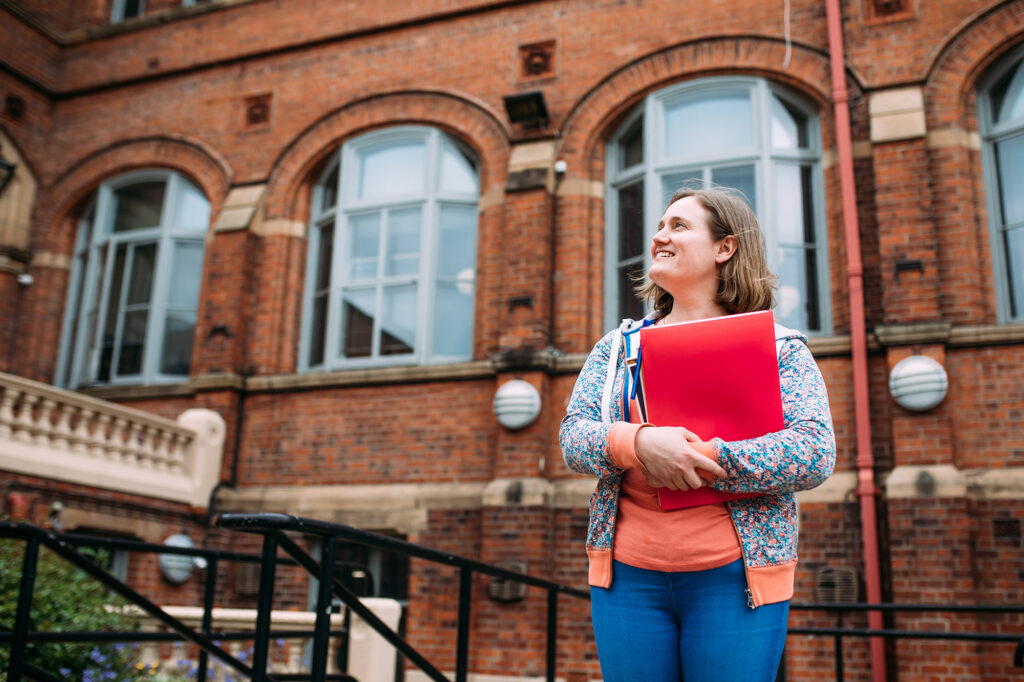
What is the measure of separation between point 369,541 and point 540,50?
7.72m

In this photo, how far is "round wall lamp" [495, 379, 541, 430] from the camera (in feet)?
26.9

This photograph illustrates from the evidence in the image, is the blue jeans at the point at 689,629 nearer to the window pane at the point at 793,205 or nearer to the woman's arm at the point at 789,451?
the woman's arm at the point at 789,451

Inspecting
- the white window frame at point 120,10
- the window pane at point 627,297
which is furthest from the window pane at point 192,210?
the window pane at point 627,297

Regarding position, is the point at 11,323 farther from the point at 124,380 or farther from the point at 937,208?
the point at 937,208

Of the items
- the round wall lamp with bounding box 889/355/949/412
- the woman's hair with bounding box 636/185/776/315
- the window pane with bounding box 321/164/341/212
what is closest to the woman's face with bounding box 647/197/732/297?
the woman's hair with bounding box 636/185/776/315

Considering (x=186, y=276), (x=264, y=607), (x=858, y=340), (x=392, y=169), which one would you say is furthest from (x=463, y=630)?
(x=186, y=276)

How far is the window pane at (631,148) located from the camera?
9305mm

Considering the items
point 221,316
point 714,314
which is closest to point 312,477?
point 221,316

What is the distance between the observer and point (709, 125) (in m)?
8.91

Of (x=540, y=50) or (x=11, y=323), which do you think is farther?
(x=11, y=323)

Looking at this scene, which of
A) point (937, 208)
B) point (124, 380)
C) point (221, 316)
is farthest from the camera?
point (124, 380)

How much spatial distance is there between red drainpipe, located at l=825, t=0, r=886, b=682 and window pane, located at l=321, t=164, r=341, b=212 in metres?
5.49

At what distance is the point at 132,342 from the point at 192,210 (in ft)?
5.69

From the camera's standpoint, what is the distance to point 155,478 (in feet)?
29.9
